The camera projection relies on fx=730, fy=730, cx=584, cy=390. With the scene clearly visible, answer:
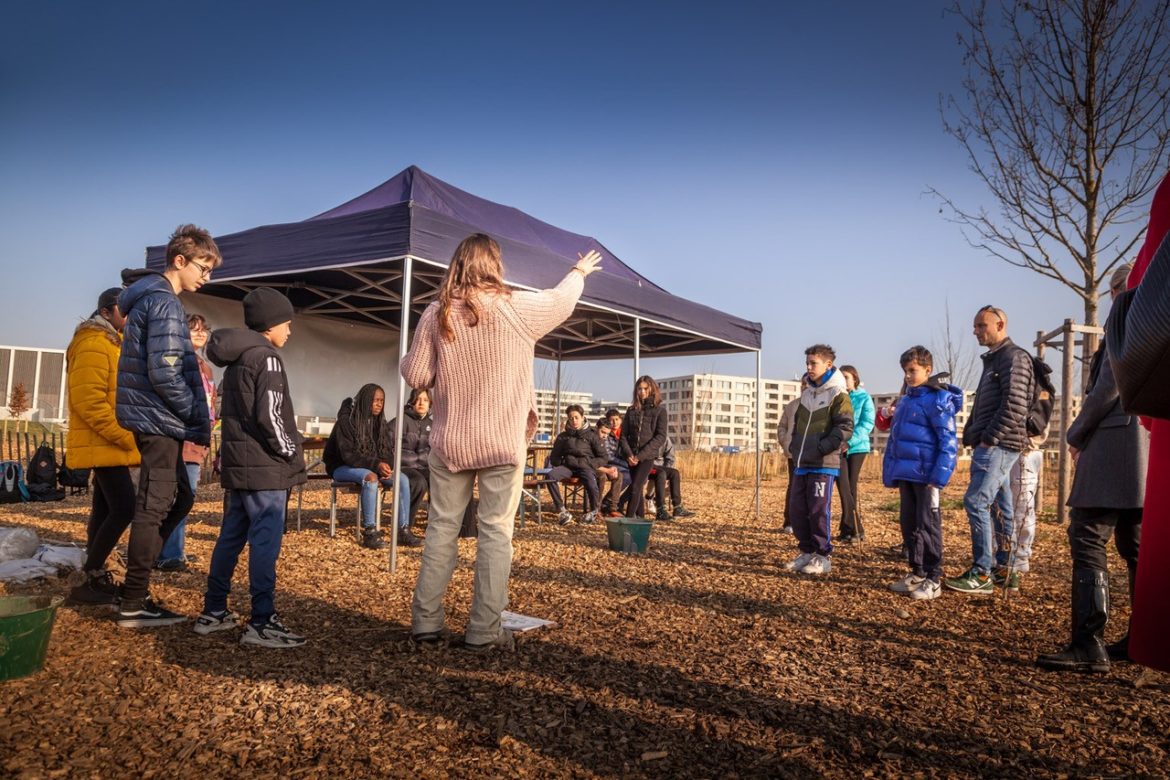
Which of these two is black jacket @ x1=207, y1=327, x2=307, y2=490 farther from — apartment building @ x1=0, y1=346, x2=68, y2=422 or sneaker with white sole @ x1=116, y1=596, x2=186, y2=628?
apartment building @ x1=0, y1=346, x2=68, y2=422

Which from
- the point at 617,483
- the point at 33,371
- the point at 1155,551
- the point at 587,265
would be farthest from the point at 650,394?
the point at 33,371

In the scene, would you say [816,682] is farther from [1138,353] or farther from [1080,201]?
[1080,201]

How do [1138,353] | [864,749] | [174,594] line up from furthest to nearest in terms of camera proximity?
[174,594]
[864,749]
[1138,353]

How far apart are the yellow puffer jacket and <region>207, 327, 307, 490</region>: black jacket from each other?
781 mm

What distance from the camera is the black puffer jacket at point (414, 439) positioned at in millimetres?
6582

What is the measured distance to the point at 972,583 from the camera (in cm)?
475

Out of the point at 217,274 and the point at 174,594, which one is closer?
the point at 174,594

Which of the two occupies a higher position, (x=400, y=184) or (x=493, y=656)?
(x=400, y=184)

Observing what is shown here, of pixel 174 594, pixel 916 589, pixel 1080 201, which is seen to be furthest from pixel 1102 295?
pixel 174 594

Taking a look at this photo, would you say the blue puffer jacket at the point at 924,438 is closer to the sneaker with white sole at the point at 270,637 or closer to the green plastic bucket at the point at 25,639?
the sneaker with white sole at the point at 270,637

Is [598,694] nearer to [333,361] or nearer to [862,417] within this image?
[862,417]

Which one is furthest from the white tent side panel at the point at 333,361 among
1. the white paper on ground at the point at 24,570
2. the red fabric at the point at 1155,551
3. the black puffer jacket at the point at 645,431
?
the red fabric at the point at 1155,551

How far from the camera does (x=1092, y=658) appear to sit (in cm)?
311

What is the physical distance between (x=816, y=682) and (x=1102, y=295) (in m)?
6.85
